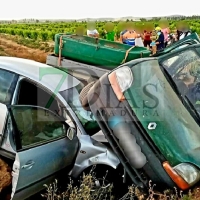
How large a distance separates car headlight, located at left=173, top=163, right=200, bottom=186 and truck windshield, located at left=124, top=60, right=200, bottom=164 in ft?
0.59

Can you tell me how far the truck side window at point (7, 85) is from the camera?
5.29 m

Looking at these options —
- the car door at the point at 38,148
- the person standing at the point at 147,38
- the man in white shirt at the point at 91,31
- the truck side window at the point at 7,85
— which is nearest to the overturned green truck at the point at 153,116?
the car door at the point at 38,148

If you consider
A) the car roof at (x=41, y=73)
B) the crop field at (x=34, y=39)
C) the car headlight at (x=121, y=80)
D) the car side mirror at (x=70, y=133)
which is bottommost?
the crop field at (x=34, y=39)

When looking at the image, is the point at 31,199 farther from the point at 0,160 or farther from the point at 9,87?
the point at 9,87

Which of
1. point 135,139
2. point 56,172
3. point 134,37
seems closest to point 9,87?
point 56,172

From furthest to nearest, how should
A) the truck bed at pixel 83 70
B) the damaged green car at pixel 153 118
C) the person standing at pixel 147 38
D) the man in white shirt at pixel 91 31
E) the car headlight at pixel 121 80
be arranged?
the person standing at pixel 147 38 < the man in white shirt at pixel 91 31 < the truck bed at pixel 83 70 < the car headlight at pixel 121 80 < the damaged green car at pixel 153 118

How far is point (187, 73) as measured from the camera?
4984 millimetres

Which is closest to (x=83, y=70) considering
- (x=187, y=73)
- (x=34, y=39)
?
(x=187, y=73)

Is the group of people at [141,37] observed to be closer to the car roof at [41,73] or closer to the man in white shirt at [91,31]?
the man in white shirt at [91,31]

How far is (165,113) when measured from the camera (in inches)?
175

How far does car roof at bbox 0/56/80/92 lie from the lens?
536cm

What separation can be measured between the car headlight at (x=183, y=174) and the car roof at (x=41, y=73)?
2066mm

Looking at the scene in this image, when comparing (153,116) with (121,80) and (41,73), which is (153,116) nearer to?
(121,80)

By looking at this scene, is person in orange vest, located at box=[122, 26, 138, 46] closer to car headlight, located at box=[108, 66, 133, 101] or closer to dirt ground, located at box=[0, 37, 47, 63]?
car headlight, located at box=[108, 66, 133, 101]
